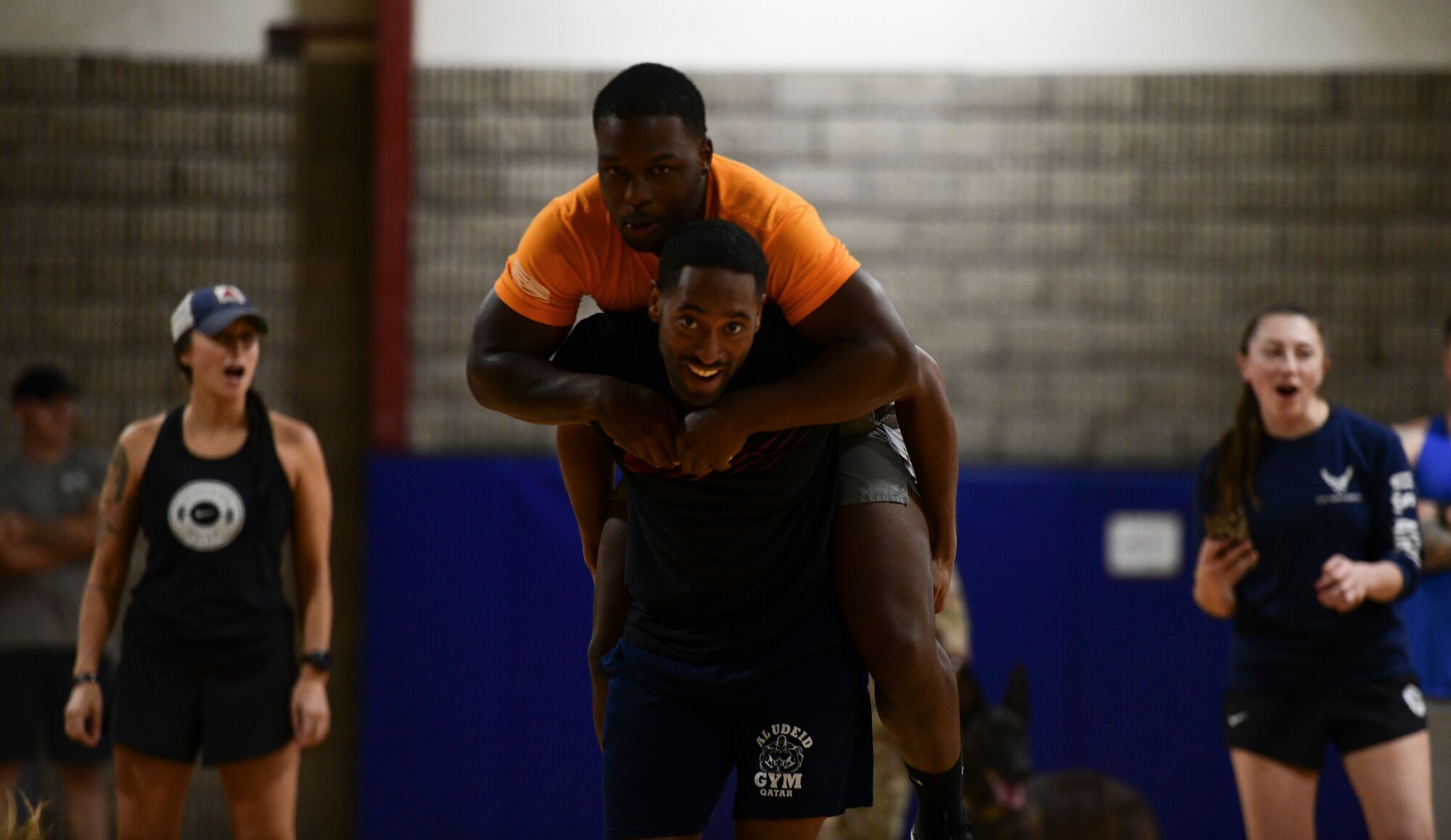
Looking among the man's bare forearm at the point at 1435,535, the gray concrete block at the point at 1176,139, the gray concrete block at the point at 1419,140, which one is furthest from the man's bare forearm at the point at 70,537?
the gray concrete block at the point at 1419,140

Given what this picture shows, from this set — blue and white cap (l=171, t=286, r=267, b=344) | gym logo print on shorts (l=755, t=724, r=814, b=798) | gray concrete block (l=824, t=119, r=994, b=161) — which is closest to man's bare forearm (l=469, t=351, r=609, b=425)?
gym logo print on shorts (l=755, t=724, r=814, b=798)

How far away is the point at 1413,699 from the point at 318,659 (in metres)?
2.99

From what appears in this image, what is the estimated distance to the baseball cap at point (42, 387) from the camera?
5137mm

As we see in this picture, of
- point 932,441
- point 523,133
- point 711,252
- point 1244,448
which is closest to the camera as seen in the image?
point 711,252

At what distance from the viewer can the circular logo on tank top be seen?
366 cm

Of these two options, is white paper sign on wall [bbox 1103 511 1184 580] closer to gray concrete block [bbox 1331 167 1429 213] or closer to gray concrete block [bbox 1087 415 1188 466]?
gray concrete block [bbox 1087 415 1188 466]

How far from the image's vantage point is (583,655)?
5906 mm

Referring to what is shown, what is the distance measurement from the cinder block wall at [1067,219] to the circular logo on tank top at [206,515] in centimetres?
244

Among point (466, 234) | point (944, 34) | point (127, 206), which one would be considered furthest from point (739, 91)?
point (127, 206)

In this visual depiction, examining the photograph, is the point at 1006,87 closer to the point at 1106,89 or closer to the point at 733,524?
the point at 1106,89

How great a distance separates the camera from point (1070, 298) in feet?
20.3

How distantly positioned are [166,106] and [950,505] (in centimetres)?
483

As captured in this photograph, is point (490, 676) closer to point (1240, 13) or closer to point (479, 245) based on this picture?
point (479, 245)

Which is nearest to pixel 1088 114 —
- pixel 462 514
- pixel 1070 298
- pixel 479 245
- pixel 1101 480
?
pixel 1070 298
